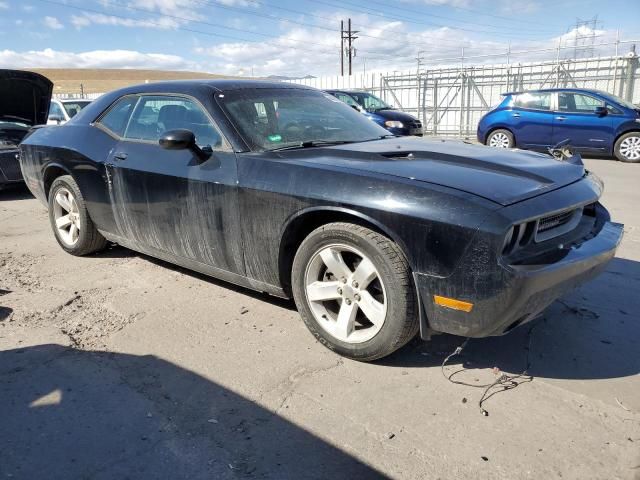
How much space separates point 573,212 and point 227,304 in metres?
2.35

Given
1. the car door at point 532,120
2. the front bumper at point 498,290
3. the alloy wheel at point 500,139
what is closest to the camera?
the front bumper at point 498,290

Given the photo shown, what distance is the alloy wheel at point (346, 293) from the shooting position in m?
2.90

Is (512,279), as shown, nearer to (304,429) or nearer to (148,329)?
(304,429)

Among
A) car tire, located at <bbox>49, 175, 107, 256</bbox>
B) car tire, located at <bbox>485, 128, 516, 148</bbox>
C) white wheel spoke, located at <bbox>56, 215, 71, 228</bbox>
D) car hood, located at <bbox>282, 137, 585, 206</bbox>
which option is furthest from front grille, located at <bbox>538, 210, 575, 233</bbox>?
car tire, located at <bbox>485, 128, 516, 148</bbox>

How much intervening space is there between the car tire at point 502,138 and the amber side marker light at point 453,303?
11000mm

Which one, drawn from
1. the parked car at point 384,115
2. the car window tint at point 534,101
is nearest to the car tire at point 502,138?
the car window tint at point 534,101

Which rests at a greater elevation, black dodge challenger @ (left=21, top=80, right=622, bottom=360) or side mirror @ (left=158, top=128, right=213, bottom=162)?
side mirror @ (left=158, top=128, right=213, bottom=162)

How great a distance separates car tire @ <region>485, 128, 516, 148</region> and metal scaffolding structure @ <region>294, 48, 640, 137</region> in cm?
544

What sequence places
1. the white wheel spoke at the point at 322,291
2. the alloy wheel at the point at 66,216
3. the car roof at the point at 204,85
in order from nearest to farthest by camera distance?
the white wheel spoke at the point at 322,291, the car roof at the point at 204,85, the alloy wheel at the point at 66,216

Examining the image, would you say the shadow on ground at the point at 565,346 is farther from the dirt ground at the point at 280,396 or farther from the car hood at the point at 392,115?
the car hood at the point at 392,115

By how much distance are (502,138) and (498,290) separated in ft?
37.3

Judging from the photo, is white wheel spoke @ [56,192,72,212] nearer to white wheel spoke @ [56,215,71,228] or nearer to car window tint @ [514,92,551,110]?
white wheel spoke @ [56,215,71,228]

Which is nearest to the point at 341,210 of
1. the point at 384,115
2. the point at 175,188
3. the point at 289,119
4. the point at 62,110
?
the point at 289,119

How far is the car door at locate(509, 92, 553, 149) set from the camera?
40.4 ft
